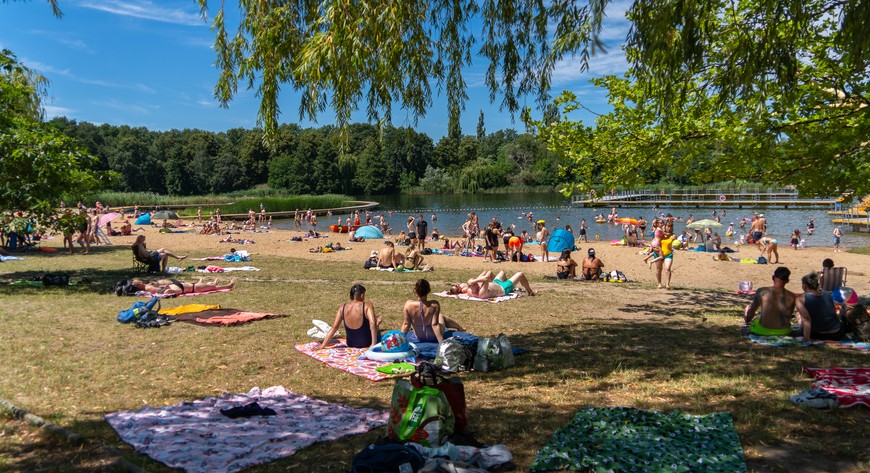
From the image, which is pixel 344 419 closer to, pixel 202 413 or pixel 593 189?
→ pixel 202 413

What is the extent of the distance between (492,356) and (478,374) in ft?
0.86

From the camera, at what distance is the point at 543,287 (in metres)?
13.9

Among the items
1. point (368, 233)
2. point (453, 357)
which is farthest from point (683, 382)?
point (368, 233)

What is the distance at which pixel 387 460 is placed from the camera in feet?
12.2

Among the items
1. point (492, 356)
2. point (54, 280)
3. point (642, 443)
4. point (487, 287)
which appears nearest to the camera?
point (642, 443)

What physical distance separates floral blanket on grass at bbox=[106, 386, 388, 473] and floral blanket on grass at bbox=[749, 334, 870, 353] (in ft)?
17.2

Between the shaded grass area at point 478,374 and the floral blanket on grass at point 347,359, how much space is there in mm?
138

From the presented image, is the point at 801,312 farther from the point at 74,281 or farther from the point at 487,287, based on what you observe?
the point at 74,281

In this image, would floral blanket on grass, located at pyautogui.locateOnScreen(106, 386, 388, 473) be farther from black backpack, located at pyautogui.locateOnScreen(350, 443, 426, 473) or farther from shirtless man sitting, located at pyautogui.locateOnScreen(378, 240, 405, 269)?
shirtless man sitting, located at pyautogui.locateOnScreen(378, 240, 405, 269)

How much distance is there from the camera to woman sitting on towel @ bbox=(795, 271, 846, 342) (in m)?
7.60

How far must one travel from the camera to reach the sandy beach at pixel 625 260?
16703 mm

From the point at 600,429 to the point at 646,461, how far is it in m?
0.64

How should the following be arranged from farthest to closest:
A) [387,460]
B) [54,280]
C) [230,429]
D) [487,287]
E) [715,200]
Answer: [715,200] → [54,280] → [487,287] → [230,429] → [387,460]

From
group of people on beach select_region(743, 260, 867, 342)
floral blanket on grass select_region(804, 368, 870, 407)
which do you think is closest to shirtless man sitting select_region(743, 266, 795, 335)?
group of people on beach select_region(743, 260, 867, 342)
